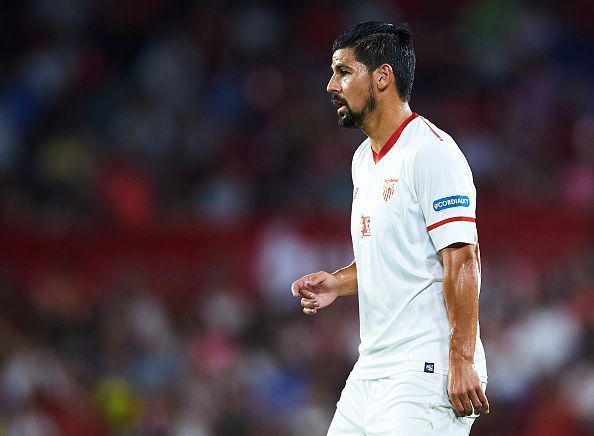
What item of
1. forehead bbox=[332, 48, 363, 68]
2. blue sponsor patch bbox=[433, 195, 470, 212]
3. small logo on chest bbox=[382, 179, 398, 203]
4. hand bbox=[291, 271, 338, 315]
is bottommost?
hand bbox=[291, 271, 338, 315]

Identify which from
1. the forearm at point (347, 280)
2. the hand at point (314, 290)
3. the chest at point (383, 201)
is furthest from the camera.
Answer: the forearm at point (347, 280)

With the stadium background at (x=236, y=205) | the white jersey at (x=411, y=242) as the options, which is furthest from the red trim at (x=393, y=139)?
the stadium background at (x=236, y=205)

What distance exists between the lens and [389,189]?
4578mm

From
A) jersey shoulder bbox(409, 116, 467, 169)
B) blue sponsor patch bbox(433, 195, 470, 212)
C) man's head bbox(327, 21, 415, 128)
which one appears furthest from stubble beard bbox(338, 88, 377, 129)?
blue sponsor patch bbox(433, 195, 470, 212)

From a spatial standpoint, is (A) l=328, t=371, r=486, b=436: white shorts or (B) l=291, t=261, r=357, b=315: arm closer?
(A) l=328, t=371, r=486, b=436: white shorts

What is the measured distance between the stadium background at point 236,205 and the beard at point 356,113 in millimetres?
4616

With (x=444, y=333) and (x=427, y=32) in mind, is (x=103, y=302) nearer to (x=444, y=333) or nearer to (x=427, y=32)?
(x=427, y=32)

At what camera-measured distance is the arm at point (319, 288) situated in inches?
193

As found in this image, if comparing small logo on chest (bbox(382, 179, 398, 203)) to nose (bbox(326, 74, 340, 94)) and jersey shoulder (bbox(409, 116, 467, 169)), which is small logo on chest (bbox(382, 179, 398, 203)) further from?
nose (bbox(326, 74, 340, 94))

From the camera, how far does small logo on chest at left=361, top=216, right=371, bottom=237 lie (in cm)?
464

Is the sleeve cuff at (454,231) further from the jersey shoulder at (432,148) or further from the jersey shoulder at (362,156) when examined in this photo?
the jersey shoulder at (362,156)

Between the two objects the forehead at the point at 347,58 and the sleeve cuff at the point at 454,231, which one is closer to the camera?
the sleeve cuff at the point at 454,231

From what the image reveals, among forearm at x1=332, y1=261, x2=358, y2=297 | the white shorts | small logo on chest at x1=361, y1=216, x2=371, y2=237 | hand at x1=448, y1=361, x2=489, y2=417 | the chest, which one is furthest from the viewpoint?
forearm at x1=332, y1=261, x2=358, y2=297

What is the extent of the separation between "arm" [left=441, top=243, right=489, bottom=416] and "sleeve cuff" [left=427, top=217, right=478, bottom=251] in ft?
0.09
